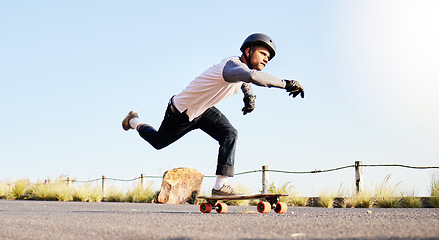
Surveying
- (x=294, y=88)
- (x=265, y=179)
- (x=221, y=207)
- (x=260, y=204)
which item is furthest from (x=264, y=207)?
(x=265, y=179)

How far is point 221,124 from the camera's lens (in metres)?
5.59

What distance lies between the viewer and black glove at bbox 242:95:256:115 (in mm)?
5663

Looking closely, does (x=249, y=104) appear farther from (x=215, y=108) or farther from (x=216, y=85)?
(x=216, y=85)

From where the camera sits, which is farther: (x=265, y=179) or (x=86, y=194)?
(x=86, y=194)

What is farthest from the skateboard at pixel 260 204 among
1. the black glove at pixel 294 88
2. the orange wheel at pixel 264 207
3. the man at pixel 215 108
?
the black glove at pixel 294 88

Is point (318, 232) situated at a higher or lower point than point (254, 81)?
lower

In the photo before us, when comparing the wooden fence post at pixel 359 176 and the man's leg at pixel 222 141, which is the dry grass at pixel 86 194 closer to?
the wooden fence post at pixel 359 176

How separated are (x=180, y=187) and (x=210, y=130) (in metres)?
8.28

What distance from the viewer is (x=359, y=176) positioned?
1192cm

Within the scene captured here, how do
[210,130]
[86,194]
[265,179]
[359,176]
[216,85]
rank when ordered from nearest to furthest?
1. [216,85]
2. [210,130]
3. [359,176]
4. [265,179]
5. [86,194]

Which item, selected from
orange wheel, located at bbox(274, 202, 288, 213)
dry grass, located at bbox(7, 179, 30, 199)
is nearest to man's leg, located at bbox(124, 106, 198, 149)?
orange wheel, located at bbox(274, 202, 288, 213)

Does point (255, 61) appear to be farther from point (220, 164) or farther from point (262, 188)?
point (262, 188)

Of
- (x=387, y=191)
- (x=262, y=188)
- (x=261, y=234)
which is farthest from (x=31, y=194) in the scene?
(x=261, y=234)

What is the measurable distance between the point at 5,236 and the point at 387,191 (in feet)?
31.1
